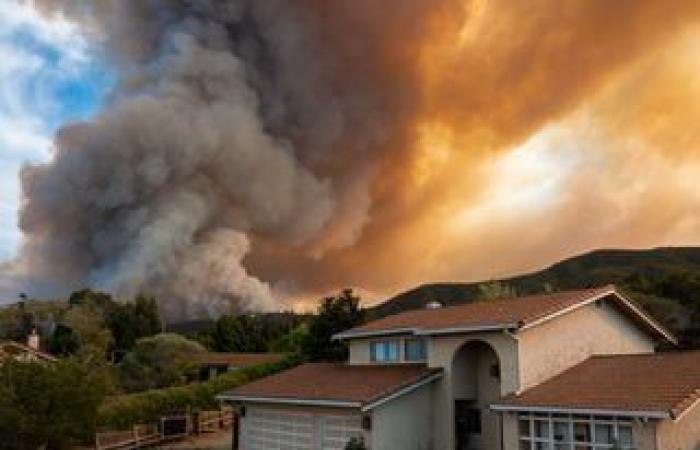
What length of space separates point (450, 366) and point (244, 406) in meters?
9.61

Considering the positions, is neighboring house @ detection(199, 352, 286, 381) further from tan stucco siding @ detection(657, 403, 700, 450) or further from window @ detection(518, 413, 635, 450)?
tan stucco siding @ detection(657, 403, 700, 450)

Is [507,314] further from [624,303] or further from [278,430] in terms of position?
[278,430]

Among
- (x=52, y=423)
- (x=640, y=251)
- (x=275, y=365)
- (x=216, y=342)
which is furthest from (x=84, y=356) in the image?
(x=640, y=251)

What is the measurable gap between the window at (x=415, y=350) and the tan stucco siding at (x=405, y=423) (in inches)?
78.7

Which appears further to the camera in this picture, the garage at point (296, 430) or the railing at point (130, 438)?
the railing at point (130, 438)

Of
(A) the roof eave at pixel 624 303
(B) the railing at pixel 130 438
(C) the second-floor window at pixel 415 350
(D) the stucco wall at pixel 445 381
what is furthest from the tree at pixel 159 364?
(A) the roof eave at pixel 624 303

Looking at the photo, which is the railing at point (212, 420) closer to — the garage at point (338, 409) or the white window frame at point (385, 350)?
the garage at point (338, 409)

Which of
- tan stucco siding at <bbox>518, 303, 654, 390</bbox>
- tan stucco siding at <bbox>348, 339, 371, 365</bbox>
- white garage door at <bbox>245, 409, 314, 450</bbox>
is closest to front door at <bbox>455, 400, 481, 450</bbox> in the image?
tan stucco siding at <bbox>518, 303, 654, 390</bbox>

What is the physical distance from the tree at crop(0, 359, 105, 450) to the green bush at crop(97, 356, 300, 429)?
362 centimetres

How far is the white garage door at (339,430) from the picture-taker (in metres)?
27.0

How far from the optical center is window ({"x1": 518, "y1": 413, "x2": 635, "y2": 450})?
20094 mm

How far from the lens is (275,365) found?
49062mm

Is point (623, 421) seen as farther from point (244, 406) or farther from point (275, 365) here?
point (275, 365)

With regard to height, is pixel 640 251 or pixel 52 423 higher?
pixel 640 251
